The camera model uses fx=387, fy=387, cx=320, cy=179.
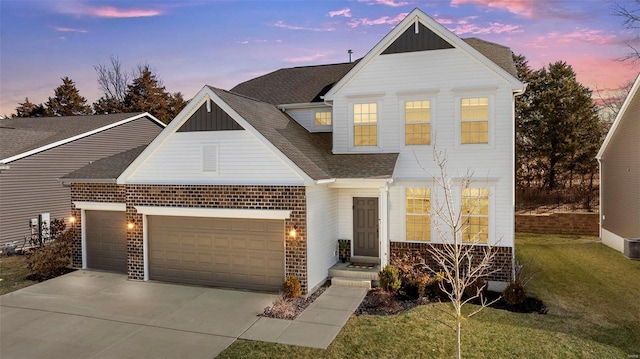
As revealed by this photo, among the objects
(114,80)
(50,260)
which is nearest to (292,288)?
(50,260)

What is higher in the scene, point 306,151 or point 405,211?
point 306,151

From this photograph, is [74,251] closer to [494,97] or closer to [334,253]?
[334,253]

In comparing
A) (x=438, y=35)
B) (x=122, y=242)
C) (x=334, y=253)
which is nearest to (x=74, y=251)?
(x=122, y=242)

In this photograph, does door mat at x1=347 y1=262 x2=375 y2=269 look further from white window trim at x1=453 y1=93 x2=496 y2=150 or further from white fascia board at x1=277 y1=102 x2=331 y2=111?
white fascia board at x1=277 y1=102 x2=331 y2=111

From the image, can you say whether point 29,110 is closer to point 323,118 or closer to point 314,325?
point 323,118

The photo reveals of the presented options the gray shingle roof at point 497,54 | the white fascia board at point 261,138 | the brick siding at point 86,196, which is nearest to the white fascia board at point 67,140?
the brick siding at point 86,196

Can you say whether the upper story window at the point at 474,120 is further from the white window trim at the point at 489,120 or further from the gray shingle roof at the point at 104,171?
the gray shingle roof at the point at 104,171

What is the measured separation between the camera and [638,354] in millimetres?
7211

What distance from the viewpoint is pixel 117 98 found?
156 feet

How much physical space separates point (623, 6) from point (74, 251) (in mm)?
24868

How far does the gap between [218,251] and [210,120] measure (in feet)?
12.7

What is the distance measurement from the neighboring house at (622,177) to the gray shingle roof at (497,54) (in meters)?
5.86

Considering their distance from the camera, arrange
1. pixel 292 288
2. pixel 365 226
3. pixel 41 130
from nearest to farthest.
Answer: pixel 292 288
pixel 365 226
pixel 41 130

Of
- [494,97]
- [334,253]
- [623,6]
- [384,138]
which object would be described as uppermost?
[623,6]
